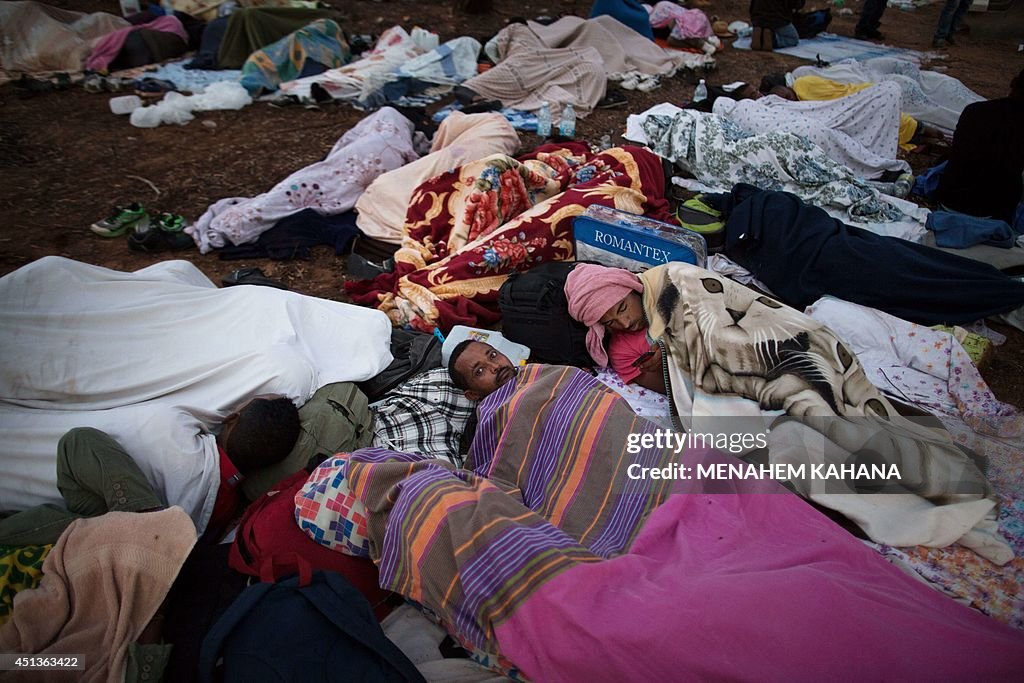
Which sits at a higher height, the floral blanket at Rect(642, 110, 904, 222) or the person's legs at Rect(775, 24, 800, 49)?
the person's legs at Rect(775, 24, 800, 49)

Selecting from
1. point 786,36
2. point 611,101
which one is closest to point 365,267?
point 611,101

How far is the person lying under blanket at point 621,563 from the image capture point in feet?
4.36

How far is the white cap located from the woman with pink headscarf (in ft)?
1.15

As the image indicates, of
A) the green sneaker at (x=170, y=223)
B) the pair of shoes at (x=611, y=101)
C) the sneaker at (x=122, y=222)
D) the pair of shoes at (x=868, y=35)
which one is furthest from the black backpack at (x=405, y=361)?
the pair of shoes at (x=868, y=35)

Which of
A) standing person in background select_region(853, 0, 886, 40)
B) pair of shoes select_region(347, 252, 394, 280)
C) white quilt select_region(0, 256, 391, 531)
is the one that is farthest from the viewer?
standing person in background select_region(853, 0, 886, 40)

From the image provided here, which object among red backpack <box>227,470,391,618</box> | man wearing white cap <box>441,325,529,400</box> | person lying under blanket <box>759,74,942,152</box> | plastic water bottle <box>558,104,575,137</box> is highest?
person lying under blanket <box>759,74,942,152</box>

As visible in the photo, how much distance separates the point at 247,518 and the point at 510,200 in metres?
2.58

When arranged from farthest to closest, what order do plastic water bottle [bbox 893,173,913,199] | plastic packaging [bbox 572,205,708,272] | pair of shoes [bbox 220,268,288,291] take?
plastic water bottle [bbox 893,173,913,199]
pair of shoes [bbox 220,268,288,291]
plastic packaging [bbox 572,205,708,272]

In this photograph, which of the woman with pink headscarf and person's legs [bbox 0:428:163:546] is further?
the woman with pink headscarf

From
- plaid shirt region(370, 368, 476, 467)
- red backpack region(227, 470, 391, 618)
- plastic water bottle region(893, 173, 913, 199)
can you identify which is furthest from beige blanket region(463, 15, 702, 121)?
red backpack region(227, 470, 391, 618)

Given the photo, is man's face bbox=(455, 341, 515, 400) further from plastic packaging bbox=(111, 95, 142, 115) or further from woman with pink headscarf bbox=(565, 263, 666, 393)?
plastic packaging bbox=(111, 95, 142, 115)

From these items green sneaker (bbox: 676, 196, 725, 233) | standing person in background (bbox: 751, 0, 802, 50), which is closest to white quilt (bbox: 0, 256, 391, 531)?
green sneaker (bbox: 676, 196, 725, 233)

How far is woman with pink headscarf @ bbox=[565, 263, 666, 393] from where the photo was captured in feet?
9.11

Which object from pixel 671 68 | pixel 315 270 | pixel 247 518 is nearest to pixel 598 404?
pixel 247 518
